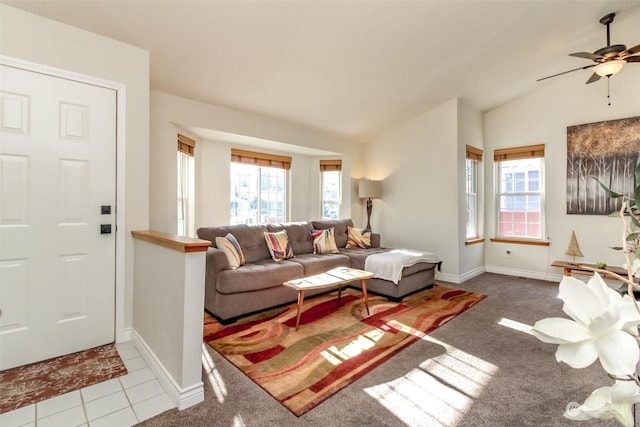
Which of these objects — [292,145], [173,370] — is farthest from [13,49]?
[292,145]

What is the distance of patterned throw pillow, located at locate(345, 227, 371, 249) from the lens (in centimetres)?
478

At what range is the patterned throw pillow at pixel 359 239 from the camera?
4777mm

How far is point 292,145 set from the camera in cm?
477

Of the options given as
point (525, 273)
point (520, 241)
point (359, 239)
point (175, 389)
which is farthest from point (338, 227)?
point (175, 389)

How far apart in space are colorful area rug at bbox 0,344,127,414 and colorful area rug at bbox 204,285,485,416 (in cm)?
73

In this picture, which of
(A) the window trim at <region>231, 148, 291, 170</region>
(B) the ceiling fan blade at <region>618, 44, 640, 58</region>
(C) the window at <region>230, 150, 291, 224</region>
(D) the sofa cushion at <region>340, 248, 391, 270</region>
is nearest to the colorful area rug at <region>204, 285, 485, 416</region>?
(D) the sofa cushion at <region>340, 248, 391, 270</region>

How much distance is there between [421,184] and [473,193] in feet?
3.38

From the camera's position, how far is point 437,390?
6.31 ft

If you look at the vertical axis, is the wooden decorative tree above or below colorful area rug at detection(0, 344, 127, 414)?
above

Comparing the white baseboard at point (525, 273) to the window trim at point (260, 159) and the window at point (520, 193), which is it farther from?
the window trim at point (260, 159)

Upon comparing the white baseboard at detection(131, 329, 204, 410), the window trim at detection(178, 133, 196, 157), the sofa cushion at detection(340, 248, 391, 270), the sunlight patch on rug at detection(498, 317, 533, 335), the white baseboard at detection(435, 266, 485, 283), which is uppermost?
the window trim at detection(178, 133, 196, 157)

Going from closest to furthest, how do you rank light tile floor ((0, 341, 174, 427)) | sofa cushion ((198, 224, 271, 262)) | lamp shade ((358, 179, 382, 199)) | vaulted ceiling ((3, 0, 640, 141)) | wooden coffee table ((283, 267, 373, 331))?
light tile floor ((0, 341, 174, 427)), vaulted ceiling ((3, 0, 640, 141)), wooden coffee table ((283, 267, 373, 331)), sofa cushion ((198, 224, 271, 262)), lamp shade ((358, 179, 382, 199))

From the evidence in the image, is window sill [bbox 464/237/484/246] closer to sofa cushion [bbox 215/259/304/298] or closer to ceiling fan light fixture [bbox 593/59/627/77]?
ceiling fan light fixture [bbox 593/59/627/77]

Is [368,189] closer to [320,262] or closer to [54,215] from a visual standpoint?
[320,262]
